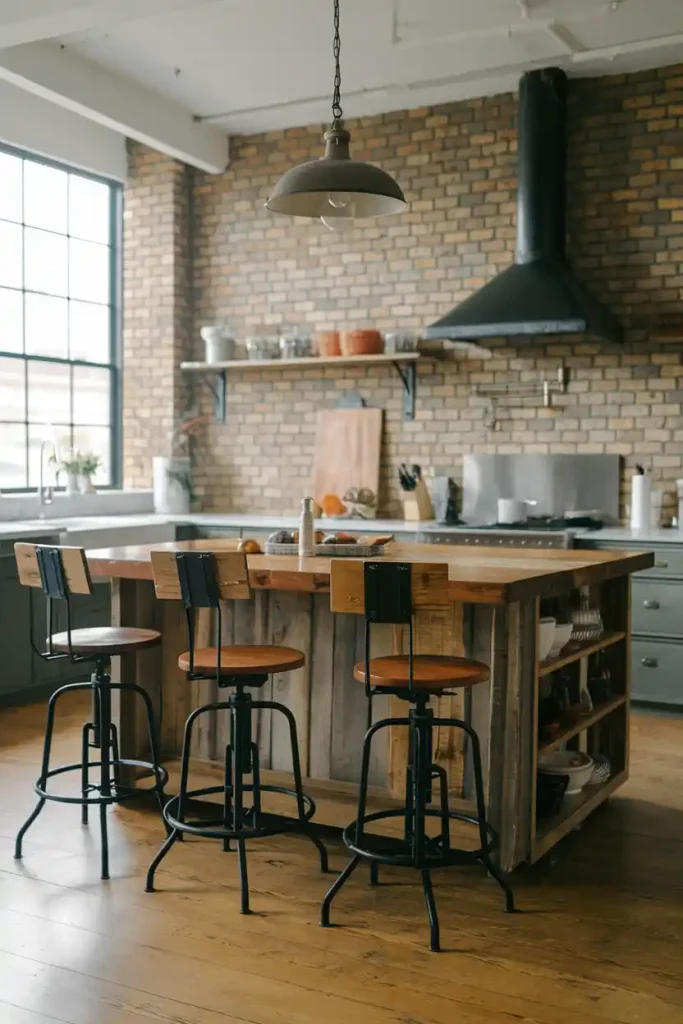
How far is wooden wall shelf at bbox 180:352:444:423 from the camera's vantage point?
6918 mm

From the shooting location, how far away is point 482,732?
350cm

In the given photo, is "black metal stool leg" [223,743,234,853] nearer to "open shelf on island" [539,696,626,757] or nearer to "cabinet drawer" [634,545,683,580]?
"open shelf on island" [539,696,626,757]

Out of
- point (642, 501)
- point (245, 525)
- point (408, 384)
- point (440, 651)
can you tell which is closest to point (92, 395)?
point (245, 525)

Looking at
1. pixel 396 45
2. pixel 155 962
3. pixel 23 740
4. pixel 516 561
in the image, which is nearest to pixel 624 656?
pixel 516 561

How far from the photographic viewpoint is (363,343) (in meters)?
6.98

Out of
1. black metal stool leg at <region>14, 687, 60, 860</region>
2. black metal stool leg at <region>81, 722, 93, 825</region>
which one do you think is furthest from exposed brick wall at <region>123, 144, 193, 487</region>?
black metal stool leg at <region>14, 687, 60, 860</region>

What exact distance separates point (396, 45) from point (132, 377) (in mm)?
3034

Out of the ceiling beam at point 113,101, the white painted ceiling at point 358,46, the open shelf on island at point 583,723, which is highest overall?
the white painted ceiling at point 358,46

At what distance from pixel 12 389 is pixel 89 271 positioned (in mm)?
1178

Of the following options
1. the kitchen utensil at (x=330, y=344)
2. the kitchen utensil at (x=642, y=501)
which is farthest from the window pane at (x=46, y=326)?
the kitchen utensil at (x=642, y=501)

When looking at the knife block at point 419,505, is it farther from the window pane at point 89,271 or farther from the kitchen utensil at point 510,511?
the window pane at point 89,271

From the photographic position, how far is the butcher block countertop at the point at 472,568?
3.12 metres

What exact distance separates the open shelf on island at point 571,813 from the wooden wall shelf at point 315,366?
3.38 meters

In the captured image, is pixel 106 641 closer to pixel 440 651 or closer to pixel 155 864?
pixel 155 864
